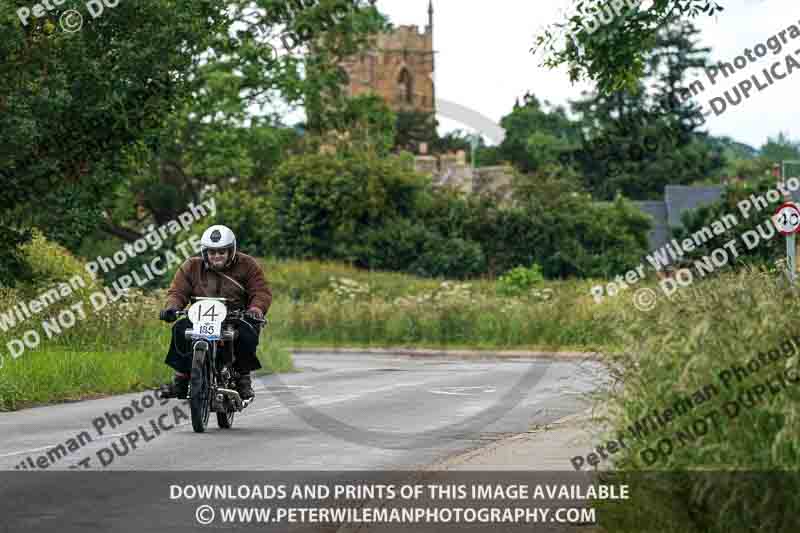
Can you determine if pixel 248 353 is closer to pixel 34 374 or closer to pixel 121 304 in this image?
pixel 34 374

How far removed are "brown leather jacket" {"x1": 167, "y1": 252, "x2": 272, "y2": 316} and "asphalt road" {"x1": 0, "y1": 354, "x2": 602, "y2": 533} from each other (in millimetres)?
1387

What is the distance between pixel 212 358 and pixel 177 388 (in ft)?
1.94

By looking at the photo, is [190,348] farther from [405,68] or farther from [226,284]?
[405,68]

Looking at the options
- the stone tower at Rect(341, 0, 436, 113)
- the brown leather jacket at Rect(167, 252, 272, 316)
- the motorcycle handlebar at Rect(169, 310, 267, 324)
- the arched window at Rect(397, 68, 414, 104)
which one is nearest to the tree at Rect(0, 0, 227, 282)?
the brown leather jacket at Rect(167, 252, 272, 316)

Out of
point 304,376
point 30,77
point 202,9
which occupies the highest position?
point 202,9

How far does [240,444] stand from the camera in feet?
50.2

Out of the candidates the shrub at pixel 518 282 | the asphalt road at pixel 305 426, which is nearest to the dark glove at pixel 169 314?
the asphalt road at pixel 305 426

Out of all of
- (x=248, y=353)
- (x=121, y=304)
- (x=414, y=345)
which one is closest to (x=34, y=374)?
(x=121, y=304)

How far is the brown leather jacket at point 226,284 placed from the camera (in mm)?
16016

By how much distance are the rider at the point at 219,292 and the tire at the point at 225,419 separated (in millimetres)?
569

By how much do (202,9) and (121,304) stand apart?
537cm

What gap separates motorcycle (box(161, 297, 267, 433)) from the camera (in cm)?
1560

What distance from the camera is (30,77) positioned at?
73.9 feet

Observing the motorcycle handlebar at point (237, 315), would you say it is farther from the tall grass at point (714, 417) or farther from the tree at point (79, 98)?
the tall grass at point (714, 417)
